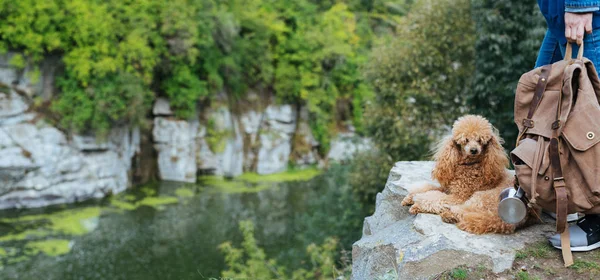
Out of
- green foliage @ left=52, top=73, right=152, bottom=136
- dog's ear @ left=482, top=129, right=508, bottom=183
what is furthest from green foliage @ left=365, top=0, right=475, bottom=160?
green foliage @ left=52, top=73, right=152, bottom=136

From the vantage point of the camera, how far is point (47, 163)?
13.6m

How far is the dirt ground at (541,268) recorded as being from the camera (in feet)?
9.41

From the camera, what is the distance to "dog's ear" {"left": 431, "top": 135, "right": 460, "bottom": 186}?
353 cm

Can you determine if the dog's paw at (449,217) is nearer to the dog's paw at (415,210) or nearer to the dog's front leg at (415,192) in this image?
the dog's paw at (415,210)

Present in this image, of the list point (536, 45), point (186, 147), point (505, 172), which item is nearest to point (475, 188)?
point (505, 172)

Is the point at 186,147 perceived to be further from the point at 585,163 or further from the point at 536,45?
the point at 585,163

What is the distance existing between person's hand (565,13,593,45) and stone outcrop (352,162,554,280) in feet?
3.98

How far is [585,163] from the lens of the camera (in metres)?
2.71

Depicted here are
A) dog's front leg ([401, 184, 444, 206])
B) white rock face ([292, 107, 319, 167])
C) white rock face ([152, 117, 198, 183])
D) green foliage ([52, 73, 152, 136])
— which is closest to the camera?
dog's front leg ([401, 184, 444, 206])

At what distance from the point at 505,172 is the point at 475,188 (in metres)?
0.25

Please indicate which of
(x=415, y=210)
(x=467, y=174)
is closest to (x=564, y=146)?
(x=467, y=174)

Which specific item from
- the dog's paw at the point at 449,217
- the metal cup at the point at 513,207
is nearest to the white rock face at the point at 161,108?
the dog's paw at the point at 449,217

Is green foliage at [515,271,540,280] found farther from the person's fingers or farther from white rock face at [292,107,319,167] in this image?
white rock face at [292,107,319,167]

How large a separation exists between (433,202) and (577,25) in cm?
142
